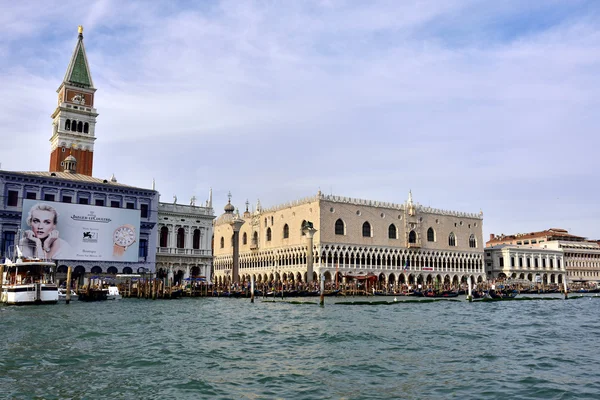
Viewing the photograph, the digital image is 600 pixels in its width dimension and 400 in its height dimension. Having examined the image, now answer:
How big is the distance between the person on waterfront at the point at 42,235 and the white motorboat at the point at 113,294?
17.4ft

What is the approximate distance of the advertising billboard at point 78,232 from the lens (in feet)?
137

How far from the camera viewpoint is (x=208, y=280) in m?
50.7

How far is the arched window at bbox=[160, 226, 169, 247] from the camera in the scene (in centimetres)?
5019

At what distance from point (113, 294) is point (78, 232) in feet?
20.8

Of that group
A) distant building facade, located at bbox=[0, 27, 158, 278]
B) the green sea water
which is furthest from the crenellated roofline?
the green sea water

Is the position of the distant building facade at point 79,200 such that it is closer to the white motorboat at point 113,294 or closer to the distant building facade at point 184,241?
the distant building facade at point 184,241

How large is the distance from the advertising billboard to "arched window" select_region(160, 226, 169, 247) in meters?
4.18

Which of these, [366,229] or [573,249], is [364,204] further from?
[573,249]

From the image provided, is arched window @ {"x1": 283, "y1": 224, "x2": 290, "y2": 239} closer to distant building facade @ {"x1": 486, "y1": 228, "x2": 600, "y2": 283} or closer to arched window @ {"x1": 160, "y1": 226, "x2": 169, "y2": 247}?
arched window @ {"x1": 160, "y1": 226, "x2": 169, "y2": 247}

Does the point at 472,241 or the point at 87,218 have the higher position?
the point at 472,241

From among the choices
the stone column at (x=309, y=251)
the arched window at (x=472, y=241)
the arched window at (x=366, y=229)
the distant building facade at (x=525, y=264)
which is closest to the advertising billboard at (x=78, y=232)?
the stone column at (x=309, y=251)

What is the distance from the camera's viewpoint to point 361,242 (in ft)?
207

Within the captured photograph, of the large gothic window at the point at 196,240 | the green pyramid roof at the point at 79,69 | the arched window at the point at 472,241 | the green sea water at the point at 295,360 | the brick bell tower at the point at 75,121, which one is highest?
the green pyramid roof at the point at 79,69

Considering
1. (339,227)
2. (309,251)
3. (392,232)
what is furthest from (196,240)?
(392,232)
